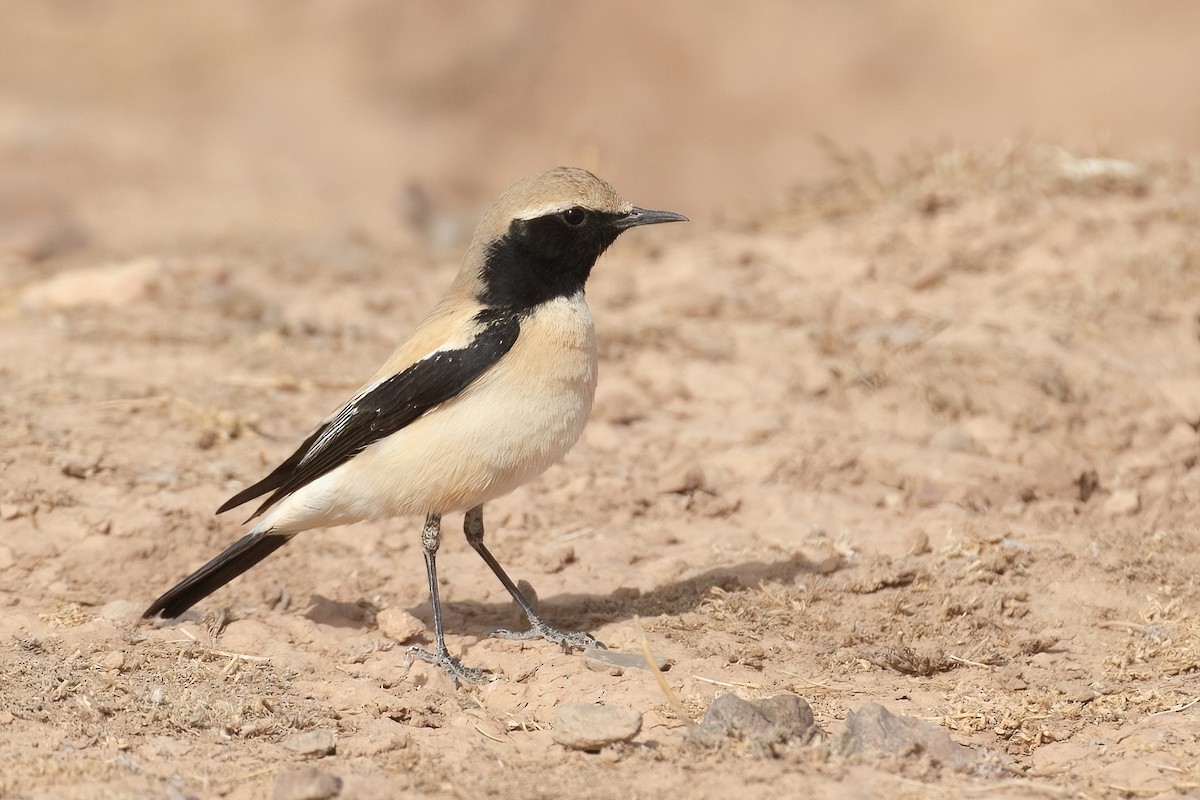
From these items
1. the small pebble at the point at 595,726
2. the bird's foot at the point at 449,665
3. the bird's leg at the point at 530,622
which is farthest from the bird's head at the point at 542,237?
the small pebble at the point at 595,726

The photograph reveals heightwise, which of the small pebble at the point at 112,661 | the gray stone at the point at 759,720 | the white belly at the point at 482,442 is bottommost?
the small pebble at the point at 112,661

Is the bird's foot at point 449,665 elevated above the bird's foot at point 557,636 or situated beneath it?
situated beneath

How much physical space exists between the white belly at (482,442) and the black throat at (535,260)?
0.36 feet

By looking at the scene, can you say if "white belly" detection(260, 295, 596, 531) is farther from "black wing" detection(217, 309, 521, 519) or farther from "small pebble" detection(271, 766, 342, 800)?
"small pebble" detection(271, 766, 342, 800)

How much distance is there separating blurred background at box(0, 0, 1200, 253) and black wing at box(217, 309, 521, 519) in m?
8.34

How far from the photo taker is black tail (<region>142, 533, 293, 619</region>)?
5266mm

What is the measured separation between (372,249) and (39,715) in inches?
298

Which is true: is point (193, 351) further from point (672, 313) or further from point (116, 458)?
Result: point (672, 313)

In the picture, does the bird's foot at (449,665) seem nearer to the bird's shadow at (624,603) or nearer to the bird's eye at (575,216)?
the bird's shadow at (624,603)

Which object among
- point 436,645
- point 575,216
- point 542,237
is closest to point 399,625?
point 436,645

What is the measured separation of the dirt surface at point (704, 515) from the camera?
4.24m

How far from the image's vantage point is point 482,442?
513 cm

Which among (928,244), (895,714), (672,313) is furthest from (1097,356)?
(895,714)

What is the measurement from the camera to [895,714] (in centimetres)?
443
